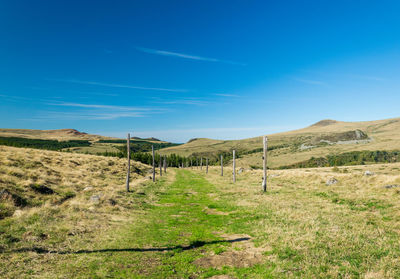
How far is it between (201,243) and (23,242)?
295 inches

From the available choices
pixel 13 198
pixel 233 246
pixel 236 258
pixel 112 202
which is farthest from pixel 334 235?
pixel 13 198

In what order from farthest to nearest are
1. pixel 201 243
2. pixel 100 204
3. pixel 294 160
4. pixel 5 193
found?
1. pixel 294 160
2. pixel 100 204
3. pixel 5 193
4. pixel 201 243

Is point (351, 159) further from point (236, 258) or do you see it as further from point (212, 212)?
point (236, 258)

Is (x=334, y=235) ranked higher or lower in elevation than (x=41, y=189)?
lower

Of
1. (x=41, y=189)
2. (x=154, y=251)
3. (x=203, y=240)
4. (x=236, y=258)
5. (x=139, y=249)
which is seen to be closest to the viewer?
(x=236, y=258)

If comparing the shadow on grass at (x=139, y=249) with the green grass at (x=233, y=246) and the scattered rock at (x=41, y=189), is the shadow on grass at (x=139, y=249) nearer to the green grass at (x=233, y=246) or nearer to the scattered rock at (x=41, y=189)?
the green grass at (x=233, y=246)

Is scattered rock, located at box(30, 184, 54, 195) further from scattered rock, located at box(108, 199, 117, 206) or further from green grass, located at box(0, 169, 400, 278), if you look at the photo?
green grass, located at box(0, 169, 400, 278)

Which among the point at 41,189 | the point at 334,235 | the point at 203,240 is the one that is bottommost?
the point at 203,240

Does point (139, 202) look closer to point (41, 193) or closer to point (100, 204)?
point (100, 204)

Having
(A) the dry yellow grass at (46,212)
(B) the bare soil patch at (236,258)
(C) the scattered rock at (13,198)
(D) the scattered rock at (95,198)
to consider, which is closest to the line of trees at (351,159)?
(D) the scattered rock at (95,198)

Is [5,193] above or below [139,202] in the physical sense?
above

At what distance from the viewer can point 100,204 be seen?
15414 millimetres

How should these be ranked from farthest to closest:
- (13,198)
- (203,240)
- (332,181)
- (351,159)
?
(351,159) → (332,181) → (13,198) → (203,240)

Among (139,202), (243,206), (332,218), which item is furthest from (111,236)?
(332,218)
